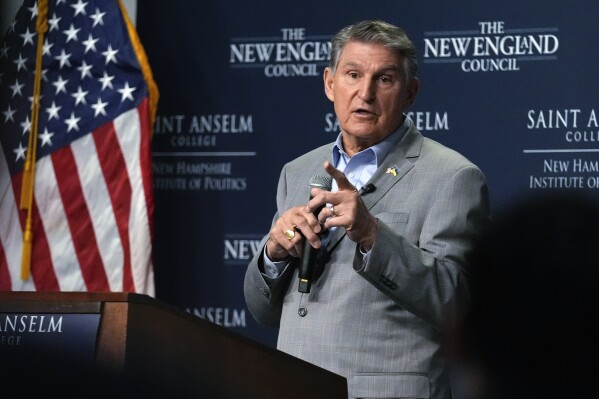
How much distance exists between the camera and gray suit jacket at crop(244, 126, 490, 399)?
2.86 meters

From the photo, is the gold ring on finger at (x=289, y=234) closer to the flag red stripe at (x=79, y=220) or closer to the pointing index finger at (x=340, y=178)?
the pointing index finger at (x=340, y=178)

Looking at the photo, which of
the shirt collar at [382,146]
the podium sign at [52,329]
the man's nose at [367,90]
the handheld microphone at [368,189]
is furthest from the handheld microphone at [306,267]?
the podium sign at [52,329]

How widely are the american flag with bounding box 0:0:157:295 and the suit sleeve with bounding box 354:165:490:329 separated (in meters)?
2.29

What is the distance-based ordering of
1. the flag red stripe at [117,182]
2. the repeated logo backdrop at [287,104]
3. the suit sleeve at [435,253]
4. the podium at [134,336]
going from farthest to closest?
the flag red stripe at [117,182], the repeated logo backdrop at [287,104], the suit sleeve at [435,253], the podium at [134,336]

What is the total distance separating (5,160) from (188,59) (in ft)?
3.24

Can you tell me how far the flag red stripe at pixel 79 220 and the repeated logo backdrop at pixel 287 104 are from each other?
0.31m

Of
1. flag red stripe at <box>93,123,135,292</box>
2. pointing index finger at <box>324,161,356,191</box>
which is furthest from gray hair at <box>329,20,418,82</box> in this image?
flag red stripe at <box>93,123,135,292</box>

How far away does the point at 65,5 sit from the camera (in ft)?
17.3

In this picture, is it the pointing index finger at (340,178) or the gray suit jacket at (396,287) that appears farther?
the gray suit jacket at (396,287)

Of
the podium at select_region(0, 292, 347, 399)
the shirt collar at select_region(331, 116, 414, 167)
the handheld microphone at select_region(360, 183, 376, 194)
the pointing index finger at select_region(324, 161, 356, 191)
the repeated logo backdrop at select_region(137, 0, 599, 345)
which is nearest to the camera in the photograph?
the podium at select_region(0, 292, 347, 399)

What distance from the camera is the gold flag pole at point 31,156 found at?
16.7 ft

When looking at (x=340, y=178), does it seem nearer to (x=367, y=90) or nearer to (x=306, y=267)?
(x=306, y=267)

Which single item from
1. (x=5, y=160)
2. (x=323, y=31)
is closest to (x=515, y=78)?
(x=323, y=31)

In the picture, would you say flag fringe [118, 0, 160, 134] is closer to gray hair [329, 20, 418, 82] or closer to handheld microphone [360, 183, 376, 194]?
gray hair [329, 20, 418, 82]
